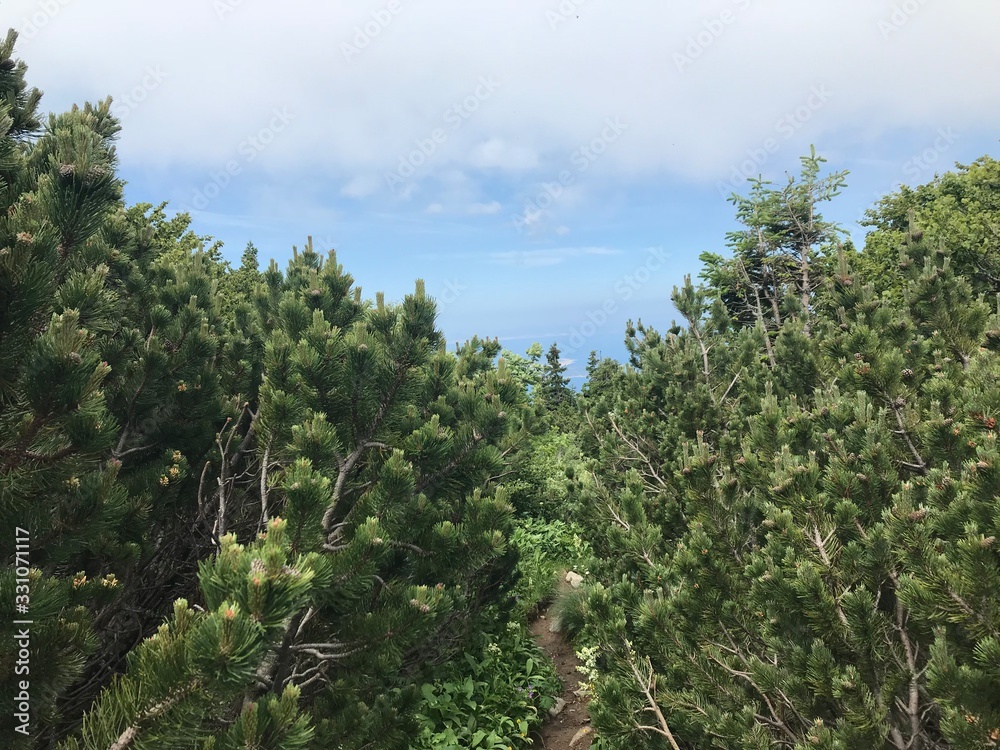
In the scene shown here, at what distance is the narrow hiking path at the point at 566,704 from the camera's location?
7.17m

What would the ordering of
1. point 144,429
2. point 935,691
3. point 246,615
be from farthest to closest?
point 144,429 → point 935,691 → point 246,615

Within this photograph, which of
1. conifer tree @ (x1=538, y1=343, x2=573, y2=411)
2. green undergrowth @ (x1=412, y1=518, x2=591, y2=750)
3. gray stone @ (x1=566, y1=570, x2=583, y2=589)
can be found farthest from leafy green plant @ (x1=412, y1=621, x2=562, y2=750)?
conifer tree @ (x1=538, y1=343, x2=573, y2=411)

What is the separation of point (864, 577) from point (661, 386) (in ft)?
20.1

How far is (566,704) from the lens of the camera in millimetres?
8188

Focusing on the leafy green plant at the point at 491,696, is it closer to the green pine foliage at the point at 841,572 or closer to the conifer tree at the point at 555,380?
the green pine foliage at the point at 841,572

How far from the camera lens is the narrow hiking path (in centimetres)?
717

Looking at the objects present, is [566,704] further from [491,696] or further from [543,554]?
[543,554]

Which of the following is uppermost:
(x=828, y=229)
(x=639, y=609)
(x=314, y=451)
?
(x=828, y=229)

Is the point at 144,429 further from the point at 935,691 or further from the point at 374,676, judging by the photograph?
the point at 935,691

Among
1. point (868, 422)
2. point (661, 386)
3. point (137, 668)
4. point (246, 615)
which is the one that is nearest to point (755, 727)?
point (868, 422)

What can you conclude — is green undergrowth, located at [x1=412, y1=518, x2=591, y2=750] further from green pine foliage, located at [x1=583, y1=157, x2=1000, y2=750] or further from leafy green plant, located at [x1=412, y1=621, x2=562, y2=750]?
green pine foliage, located at [x1=583, y1=157, x2=1000, y2=750]

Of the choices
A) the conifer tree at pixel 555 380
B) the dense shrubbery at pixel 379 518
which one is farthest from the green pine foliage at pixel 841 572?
the conifer tree at pixel 555 380

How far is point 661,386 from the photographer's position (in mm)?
8906

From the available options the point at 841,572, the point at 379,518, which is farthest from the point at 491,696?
the point at 841,572
